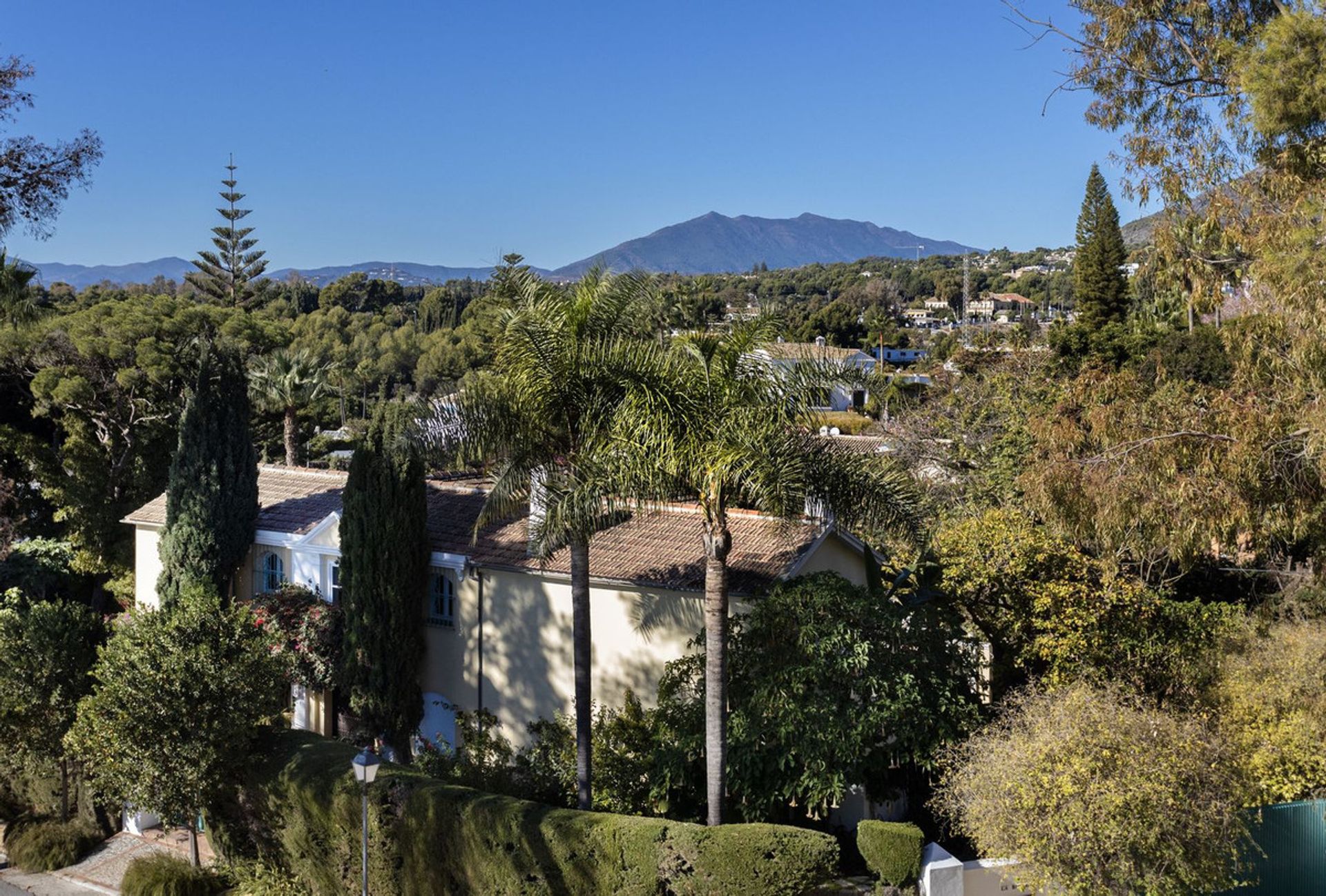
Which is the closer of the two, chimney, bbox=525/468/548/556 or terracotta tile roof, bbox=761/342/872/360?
terracotta tile roof, bbox=761/342/872/360

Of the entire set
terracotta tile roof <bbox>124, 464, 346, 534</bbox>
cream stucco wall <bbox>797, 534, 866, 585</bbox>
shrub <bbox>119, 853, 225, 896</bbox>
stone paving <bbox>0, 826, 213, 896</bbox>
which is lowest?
stone paving <bbox>0, 826, 213, 896</bbox>

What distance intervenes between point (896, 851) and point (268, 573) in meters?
14.9

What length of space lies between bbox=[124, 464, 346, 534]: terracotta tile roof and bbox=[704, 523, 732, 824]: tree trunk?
10.9m

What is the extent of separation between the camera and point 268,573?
21.8 m

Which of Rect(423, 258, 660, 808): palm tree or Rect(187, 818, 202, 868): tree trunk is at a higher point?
Rect(423, 258, 660, 808): palm tree

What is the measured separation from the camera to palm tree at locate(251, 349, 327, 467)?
29219mm

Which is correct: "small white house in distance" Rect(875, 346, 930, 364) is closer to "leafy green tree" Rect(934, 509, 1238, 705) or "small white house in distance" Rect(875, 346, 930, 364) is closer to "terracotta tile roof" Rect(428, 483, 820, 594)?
"terracotta tile roof" Rect(428, 483, 820, 594)

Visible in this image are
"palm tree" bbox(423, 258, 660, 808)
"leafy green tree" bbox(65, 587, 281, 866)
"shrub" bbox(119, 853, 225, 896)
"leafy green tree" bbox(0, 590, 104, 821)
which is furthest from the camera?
"leafy green tree" bbox(0, 590, 104, 821)

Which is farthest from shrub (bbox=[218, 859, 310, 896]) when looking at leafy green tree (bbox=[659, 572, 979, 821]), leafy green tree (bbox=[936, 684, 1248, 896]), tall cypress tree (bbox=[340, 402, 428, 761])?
leafy green tree (bbox=[936, 684, 1248, 896])

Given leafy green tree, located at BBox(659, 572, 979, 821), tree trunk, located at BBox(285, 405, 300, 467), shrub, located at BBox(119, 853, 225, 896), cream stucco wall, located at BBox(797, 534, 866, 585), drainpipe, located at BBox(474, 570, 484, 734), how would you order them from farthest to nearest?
1. tree trunk, located at BBox(285, 405, 300, 467)
2. drainpipe, located at BBox(474, 570, 484, 734)
3. cream stucco wall, located at BBox(797, 534, 866, 585)
4. shrub, located at BBox(119, 853, 225, 896)
5. leafy green tree, located at BBox(659, 572, 979, 821)

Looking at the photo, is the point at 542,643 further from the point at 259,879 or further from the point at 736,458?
the point at 736,458

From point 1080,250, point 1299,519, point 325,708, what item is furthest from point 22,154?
point 1080,250

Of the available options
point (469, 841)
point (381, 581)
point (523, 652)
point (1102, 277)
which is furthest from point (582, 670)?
point (1102, 277)

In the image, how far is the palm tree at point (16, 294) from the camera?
1673 centimetres
